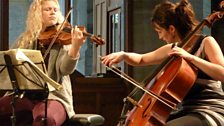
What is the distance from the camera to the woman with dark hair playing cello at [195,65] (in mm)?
2043

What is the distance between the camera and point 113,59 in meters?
2.36

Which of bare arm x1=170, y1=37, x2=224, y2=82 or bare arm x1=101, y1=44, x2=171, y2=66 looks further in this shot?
bare arm x1=101, y1=44, x2=171, y2=66

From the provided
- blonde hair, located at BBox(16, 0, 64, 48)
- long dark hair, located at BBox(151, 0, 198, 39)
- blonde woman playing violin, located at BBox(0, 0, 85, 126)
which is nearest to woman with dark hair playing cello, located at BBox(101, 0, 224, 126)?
long dark hair, located at BBox(151, 0, 198, 39)

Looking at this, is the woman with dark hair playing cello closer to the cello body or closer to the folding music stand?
the cello body

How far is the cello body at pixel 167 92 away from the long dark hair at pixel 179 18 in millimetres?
214

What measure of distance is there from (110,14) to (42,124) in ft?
12.2

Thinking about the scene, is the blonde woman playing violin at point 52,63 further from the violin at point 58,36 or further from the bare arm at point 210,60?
the bare arm at point 210,60

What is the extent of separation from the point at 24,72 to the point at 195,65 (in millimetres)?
941

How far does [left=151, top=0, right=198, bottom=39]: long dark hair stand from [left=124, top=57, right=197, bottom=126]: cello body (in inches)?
8.4

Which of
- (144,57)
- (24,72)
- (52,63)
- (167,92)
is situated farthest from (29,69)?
(167,92)

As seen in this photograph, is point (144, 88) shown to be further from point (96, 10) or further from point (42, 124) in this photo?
point (96, 10)

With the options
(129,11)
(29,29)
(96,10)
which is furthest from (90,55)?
(29,29)

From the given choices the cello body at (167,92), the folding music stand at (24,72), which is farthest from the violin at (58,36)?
the cello body at (167,92)

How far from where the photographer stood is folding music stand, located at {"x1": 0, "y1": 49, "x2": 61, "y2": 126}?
2.45 metres
